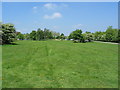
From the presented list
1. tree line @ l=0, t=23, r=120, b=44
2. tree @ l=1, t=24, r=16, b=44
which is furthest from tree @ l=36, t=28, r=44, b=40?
tree @ l=1, t=24, r=16, b=44

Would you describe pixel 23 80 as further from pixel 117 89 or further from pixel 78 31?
pixel 78 31

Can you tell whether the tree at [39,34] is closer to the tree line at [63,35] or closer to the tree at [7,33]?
the tree line at [63,35]

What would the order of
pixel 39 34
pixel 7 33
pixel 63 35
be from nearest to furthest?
pixel 7 33 < pixel 39 34 < pixel 63 35

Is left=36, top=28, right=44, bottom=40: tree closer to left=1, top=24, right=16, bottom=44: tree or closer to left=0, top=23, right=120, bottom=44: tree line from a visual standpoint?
left=0, top=23, right=120, bottom=44: tree line

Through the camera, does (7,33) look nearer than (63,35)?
Yes

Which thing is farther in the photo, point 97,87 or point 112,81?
point 112,81

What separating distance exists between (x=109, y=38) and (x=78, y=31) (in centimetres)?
1201

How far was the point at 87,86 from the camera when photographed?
12.8 feet

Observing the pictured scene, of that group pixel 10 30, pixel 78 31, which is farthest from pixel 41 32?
pixel 10 30

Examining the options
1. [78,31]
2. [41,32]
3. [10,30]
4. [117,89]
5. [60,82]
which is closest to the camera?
[117,89]

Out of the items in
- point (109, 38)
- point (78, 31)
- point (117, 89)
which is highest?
point (78, 31)

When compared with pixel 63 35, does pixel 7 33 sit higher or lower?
lower

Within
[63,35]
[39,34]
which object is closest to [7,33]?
A: [39,34]

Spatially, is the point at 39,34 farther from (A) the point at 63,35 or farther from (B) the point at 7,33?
(B) the point at 7,33
